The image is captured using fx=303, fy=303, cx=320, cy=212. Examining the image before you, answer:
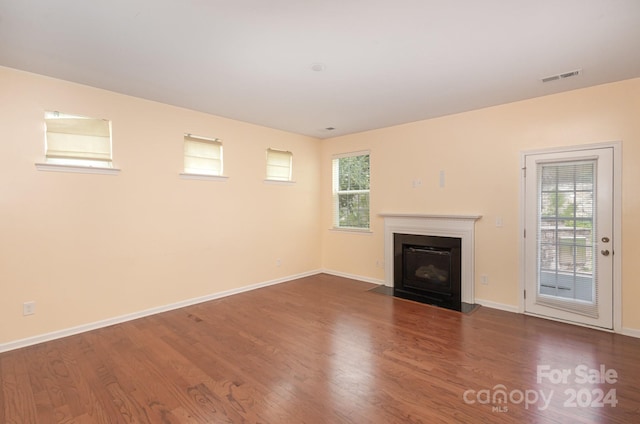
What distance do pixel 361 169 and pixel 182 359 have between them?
4.03 m

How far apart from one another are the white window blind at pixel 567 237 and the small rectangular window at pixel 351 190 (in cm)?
258

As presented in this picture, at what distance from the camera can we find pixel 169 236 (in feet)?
13.0

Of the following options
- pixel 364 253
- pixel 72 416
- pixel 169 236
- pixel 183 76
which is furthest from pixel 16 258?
pixel 364 253

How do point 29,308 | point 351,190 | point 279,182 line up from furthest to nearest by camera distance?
1. point 351,190
2. point 279,182
3. point 29,308

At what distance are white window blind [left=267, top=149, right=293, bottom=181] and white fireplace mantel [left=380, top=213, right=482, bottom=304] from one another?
72.3 inches

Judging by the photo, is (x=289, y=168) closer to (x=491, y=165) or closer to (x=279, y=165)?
(x=279, y=165)

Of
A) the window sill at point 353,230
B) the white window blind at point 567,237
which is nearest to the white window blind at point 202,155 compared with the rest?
the window sill at point 353,230

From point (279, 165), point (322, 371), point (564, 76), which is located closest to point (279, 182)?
point (279, 165)

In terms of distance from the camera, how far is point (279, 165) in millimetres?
5309

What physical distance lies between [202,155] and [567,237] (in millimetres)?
4696

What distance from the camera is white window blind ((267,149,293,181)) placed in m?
5.16

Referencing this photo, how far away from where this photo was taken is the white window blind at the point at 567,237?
10.9 ft

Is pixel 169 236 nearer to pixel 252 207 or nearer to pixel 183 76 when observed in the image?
pixel 252 207

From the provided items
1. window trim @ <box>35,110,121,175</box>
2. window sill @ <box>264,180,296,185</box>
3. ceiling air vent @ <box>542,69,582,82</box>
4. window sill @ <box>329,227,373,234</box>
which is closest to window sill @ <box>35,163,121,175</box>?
window trim @ <box>35,110,121,175</box>
